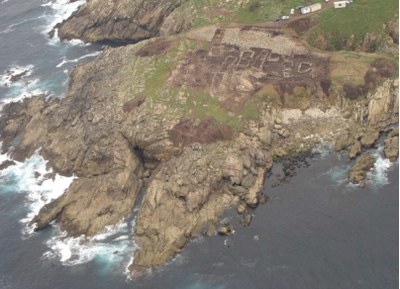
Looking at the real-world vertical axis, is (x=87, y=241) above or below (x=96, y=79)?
below

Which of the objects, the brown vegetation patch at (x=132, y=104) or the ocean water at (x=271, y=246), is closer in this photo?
the ocean water at (x=271, y=246)

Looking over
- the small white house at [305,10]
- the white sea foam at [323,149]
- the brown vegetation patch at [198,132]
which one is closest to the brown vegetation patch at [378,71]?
the white sea foam at [323,149]

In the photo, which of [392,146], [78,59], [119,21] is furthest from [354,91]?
[78,59]

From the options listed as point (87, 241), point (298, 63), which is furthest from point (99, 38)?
point (87, 241)

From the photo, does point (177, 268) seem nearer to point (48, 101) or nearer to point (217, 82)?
point (217, 82)

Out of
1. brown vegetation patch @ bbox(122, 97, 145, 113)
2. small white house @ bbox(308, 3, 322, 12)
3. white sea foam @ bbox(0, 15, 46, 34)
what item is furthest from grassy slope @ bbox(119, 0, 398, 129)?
white sea foam @ bbox(0, 15, 46, 34)

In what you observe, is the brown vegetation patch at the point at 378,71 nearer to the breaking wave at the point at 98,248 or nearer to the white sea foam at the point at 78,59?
the breaking wave at the point at 98,248

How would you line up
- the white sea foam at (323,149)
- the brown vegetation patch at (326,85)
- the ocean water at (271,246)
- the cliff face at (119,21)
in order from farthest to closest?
the cliff face at (119,21), the brown vegetation patch at (326,85), the white sea foam at (323,149), the ocean water at (271,246)

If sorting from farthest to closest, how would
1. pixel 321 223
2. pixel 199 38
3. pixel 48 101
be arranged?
pixel 48 101, pixel 199 38, pixel 321 223
